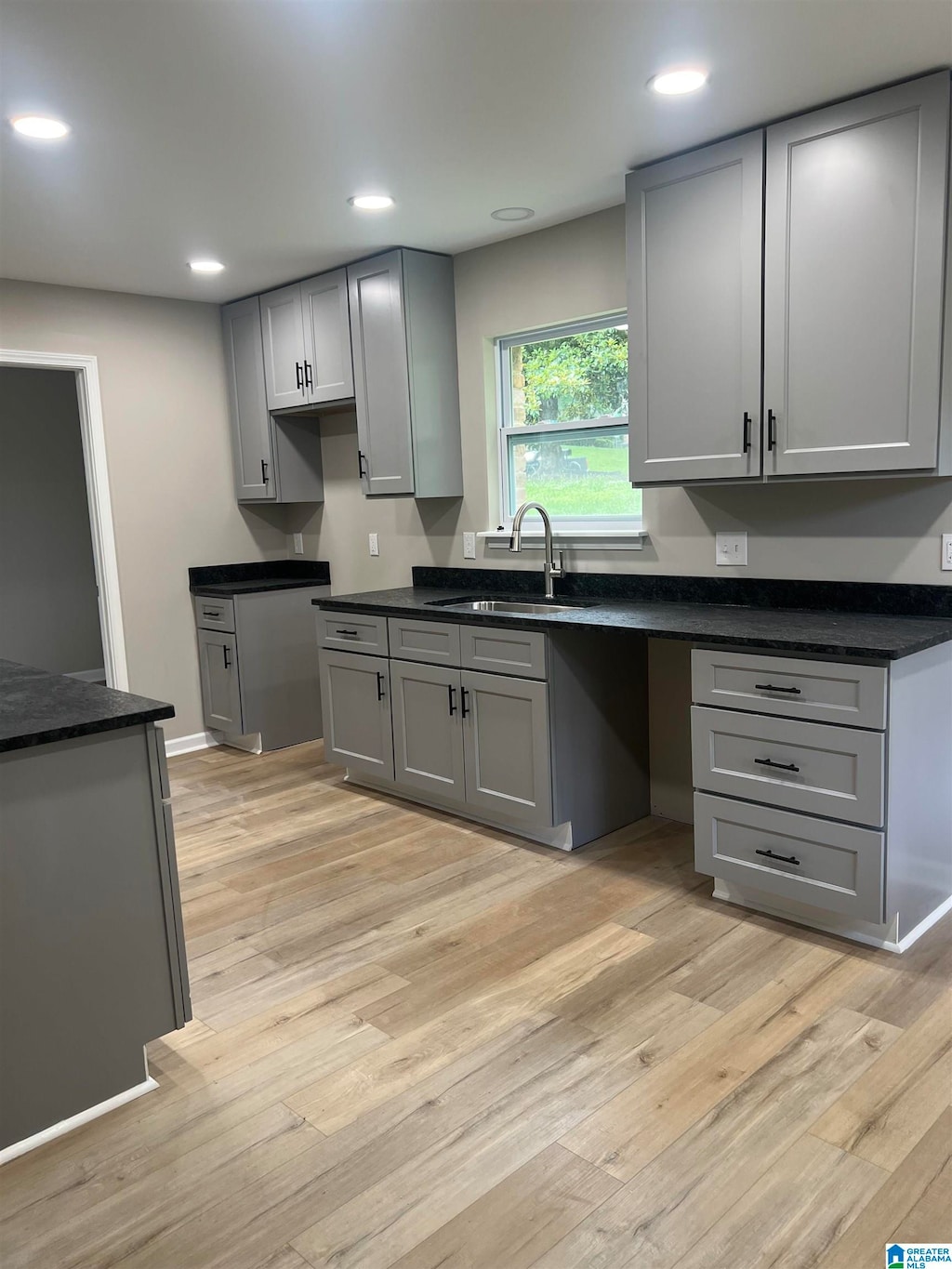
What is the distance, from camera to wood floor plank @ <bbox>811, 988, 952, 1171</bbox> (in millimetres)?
1829

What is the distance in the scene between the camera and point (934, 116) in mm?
2412

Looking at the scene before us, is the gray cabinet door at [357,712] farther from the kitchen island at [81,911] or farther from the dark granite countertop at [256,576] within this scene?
the kitchen island at [81,911]

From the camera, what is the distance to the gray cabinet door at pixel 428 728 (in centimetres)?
362

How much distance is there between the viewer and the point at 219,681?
487cm

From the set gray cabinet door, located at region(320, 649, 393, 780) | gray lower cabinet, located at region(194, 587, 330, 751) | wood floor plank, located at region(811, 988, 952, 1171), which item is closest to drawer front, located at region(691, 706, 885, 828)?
wood floor plank, located at region(811, 988, 952, 1171)

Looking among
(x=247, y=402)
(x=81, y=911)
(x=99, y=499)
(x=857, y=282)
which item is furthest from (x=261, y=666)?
(x=857, y=282)

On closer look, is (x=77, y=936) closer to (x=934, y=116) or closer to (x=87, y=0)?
(x=87, y=0)

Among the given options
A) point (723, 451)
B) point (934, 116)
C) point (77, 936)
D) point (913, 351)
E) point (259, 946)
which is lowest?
point (259, 946)

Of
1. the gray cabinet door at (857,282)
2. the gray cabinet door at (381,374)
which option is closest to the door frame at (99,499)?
the gray cabinet door at (381,374)

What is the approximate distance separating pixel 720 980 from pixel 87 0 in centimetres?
269

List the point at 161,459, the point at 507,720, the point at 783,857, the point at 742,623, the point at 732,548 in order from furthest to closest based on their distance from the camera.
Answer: the point at 161,459 < the point at 507,720 < the point at 732,548 < the point at 742,623 < the point at 783,857

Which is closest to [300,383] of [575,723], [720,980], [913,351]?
[575,723]

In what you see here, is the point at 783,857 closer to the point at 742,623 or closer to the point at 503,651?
the point at 742,623

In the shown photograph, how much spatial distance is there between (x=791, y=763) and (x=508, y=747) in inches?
43.8
